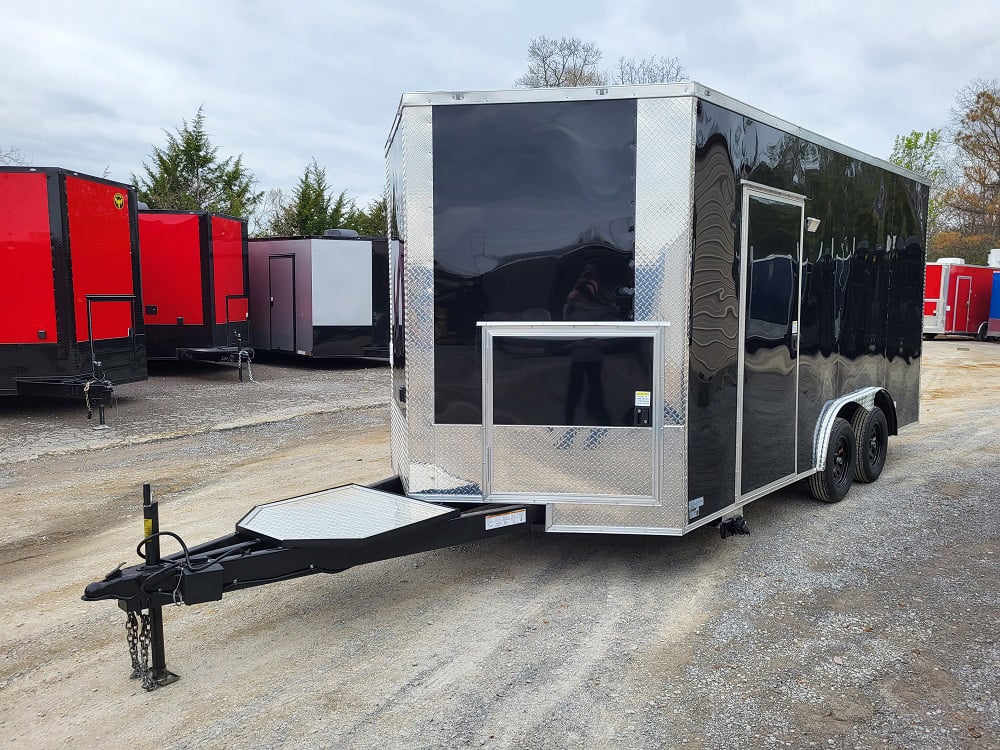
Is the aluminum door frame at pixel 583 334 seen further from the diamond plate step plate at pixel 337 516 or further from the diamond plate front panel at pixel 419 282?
the diamond plate step plate at pixel 337 516

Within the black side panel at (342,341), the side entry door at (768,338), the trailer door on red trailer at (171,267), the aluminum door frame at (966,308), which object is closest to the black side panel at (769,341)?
the side entry door at (768,338)

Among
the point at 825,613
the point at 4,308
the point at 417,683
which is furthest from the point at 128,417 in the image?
the point at 825,613

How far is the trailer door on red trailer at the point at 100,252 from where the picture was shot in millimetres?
10164

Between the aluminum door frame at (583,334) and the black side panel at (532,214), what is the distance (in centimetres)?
5

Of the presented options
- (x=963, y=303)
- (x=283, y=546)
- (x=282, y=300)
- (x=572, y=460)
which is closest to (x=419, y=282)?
(x=572, y=460)

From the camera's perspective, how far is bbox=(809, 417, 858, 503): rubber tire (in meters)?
6.36

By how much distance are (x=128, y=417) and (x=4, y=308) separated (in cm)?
201

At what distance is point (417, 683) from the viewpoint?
366cm

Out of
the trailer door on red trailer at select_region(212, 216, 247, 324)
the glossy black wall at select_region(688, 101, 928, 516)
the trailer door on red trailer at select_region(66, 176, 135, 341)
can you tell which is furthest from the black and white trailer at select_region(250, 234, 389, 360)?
the glossy black wall at select_region(688, 101, 928, 516)

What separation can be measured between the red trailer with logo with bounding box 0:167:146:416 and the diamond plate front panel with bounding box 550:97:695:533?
25.8 feet

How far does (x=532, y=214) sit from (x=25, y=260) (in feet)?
25.8

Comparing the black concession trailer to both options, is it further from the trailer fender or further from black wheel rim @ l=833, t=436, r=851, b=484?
black wheel rim @ l=833, t=436, r=851, b=484

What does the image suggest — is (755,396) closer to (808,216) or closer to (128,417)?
(808,216)

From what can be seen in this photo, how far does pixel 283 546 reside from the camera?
3850 millimetres
